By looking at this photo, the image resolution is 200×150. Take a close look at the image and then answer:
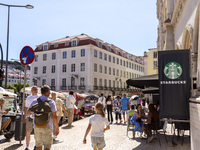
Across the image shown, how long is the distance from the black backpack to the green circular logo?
312 centimetres

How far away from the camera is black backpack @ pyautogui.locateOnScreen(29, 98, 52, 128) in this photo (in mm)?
4875

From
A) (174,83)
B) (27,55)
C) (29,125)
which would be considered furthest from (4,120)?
(174,83)

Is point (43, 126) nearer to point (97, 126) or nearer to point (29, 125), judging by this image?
point (97, 126)

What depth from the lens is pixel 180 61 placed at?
5.96 metres

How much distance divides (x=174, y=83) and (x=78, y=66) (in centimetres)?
4695

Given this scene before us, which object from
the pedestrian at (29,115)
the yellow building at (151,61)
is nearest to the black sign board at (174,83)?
the pedestrian at (29,115)

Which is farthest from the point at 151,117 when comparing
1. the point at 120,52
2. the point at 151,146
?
the point at 120,52

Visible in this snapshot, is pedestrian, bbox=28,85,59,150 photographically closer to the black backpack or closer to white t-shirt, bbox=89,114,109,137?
the black backpack

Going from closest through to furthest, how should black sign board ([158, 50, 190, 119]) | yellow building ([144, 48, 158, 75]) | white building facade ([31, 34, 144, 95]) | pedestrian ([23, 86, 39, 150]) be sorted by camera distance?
black sign board ([158, 50, 190, 119]), pedestrian ([23, 86, 39, 150]), white building facade ([31, 34, 144, 95]), yellow building ([144, 48, 158, 75])

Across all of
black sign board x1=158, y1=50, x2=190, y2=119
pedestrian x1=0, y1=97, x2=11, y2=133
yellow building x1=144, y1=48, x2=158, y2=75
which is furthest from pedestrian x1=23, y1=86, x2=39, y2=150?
yellow building x1=144, y1=48, x2=158, y2=75

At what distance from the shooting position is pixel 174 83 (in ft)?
19.5

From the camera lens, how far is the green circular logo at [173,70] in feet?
19.4

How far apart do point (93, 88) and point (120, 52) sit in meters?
18.0

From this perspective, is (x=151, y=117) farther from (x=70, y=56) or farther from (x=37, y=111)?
(x=70, y=56)
